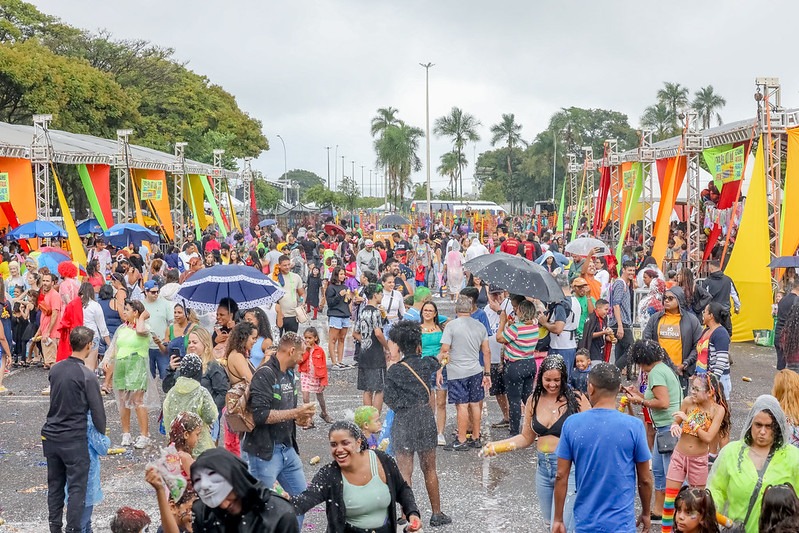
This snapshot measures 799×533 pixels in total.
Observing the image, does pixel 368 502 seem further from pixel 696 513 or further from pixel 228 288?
pixel 228 288

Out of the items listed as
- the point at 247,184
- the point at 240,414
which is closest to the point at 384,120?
the point at 247,184

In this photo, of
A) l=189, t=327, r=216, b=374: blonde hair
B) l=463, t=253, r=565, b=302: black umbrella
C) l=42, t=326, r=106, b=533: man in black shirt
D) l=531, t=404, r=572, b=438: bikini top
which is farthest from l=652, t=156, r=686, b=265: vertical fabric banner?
l=42, t=326, r=106, b=533: man in black shirt

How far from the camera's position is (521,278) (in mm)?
9227

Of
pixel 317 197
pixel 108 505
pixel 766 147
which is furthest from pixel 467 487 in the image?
pixel 317 197

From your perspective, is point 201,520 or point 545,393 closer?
point 201,520

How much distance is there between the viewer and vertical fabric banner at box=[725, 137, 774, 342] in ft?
49.5

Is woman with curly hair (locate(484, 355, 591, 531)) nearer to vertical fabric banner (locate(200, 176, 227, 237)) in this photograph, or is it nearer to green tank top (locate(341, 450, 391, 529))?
green tank top (locate(341, 450, 391, 529))

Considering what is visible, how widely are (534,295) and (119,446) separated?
4.48 metres

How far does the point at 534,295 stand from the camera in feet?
29.3

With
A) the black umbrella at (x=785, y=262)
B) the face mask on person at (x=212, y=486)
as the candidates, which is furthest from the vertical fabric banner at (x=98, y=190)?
the face mask on person at (x=212, y=486)

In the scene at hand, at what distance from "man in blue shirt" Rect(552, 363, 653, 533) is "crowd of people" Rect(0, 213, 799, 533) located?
10mm

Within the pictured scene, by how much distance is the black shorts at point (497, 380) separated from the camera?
9859 mm

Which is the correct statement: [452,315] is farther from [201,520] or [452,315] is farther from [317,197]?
[317,197]

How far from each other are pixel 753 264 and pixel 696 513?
11585 mm
